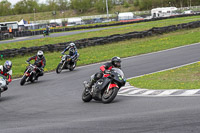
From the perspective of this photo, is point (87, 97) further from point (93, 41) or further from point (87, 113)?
point (93, 41)

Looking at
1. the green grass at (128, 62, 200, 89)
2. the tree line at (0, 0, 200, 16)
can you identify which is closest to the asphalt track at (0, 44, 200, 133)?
the green grass at (128, 62, 200, 89)

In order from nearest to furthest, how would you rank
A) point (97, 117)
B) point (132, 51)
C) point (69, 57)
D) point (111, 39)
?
point (97, 117) < point (69, 57) < point (132, 51) < point (111, 39)

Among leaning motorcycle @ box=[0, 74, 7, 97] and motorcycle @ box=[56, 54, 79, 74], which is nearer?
leaning motorcycle @ box=[0, 74, 7, 97]

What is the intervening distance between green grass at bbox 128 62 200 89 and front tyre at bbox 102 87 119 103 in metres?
2.42

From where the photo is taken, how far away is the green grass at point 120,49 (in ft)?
75.0

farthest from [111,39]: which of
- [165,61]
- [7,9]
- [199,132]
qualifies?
[7,9]

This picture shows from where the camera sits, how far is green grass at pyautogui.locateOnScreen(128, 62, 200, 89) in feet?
36.4

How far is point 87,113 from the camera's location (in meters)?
8.26

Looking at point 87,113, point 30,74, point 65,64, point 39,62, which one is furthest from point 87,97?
point 65,64

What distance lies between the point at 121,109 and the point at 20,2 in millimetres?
152206

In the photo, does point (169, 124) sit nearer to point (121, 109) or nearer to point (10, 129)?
point (121, 109)

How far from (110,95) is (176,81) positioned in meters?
3.72

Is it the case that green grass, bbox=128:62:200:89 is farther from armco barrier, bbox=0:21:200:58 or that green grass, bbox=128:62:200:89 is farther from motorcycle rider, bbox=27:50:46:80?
armco barrier, bbox=0:21:200:58

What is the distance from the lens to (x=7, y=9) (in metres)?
150
